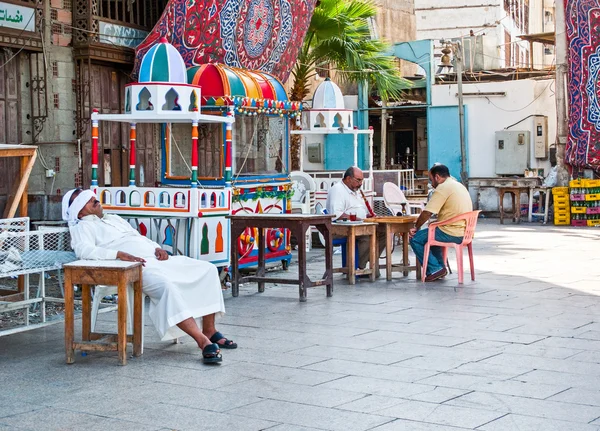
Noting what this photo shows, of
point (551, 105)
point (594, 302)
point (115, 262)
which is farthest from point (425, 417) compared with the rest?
point (551, 105)

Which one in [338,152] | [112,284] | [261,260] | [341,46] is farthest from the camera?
[338,152]

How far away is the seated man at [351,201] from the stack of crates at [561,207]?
29.9 feet

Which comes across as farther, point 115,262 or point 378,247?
point 378,247

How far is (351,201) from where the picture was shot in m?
11.1

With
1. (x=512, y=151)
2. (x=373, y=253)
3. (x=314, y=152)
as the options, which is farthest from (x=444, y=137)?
(x=373, y=253)

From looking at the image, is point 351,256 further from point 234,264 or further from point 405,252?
point 234,264

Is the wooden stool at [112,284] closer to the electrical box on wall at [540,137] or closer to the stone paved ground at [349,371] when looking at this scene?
the stone paved ground at [349,371]

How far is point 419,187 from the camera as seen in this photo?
22.8 metres

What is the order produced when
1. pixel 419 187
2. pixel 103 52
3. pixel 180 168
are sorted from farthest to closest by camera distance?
1. pixel 419 187
2. pixel 180 168
3. pixel 103 52

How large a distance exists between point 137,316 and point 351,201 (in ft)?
15.6

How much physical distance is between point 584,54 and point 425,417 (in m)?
15.8

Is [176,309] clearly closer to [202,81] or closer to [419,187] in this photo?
[202,81]

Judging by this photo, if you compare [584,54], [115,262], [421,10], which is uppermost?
[421,10]

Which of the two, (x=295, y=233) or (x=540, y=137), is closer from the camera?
(x=295, y=233)
